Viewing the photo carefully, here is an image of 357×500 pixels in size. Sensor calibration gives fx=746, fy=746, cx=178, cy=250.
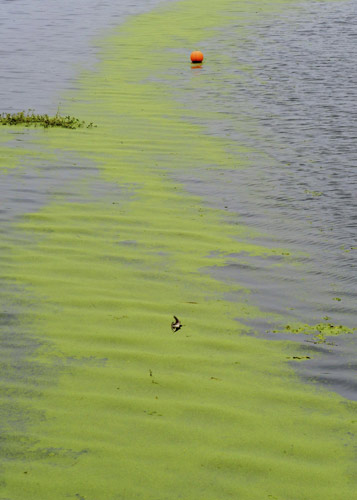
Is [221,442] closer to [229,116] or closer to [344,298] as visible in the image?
[344,298]

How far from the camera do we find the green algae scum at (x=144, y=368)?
13.5ft

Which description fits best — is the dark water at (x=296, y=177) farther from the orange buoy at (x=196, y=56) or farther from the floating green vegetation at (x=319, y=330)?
the orange buoy at (x=196, y=56)

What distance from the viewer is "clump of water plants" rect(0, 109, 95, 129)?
12438 mm

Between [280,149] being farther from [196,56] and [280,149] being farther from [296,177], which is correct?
[196,56]

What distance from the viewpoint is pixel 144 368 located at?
522cm

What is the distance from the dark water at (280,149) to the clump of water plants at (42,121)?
973 mm

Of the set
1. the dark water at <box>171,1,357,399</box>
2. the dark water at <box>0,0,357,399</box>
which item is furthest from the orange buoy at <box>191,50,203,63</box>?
the dark water at <box>0,0,357,399</box>

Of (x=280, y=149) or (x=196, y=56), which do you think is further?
(x=196, y=56)

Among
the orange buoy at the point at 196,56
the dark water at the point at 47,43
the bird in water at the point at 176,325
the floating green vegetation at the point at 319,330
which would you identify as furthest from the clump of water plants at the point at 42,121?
the floating green vegetation at the point at 319,330

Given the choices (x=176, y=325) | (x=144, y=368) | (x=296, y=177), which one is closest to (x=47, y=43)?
(x=296, y=177)

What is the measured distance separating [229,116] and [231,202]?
16.5ft

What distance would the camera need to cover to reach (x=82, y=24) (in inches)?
1058

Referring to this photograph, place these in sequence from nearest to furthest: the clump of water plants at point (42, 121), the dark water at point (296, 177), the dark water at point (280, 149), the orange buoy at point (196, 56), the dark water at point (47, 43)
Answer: the dark water at point (296, 177)
the dark water at point (280, 149)
the clump of water plants at point (42, 121)
the dark water at point (47, 43)
the orange buoy at point (196, 56)

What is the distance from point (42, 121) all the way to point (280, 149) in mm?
4027
